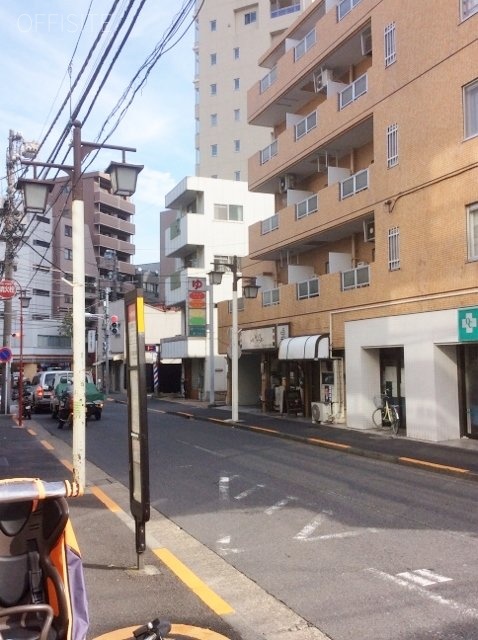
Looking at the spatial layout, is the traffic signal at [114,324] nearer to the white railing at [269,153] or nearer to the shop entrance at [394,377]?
the white railing at [269,153]

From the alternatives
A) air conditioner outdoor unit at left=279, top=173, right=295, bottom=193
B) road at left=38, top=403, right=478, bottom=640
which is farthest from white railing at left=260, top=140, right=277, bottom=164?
road at left=38, top=403, right=478, bottom=640

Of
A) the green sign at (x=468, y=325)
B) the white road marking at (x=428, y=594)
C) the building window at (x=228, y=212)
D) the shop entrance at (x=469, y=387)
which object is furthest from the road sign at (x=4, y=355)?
the white road marking at (x=428, y=594)

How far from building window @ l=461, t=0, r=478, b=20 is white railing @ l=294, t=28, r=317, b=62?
28.8 feet

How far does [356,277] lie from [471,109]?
618cm

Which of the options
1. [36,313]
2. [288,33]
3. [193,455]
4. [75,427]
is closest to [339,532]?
[75,427]

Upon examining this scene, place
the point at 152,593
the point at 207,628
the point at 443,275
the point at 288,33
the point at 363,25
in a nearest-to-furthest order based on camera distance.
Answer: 1. the point at 207,628
2. the point at 152,593
3. the point at 443,275
4. the point at 363,25
5. the point at 288,33

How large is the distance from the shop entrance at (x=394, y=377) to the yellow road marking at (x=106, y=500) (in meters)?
10.6

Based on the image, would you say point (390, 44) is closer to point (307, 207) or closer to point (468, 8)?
point (468, 8)

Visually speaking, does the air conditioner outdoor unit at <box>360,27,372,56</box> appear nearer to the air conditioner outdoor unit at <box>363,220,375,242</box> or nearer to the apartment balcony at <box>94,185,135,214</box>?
the air conditioner outdoor unit at <box>363,220,375,242</box>

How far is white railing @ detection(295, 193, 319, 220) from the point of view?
22156 mm

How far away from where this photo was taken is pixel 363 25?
1942 cm

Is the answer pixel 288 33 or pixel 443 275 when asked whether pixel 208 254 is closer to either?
pixel 288 33

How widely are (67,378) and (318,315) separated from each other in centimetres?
1203

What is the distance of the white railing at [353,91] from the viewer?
19.2 metres
